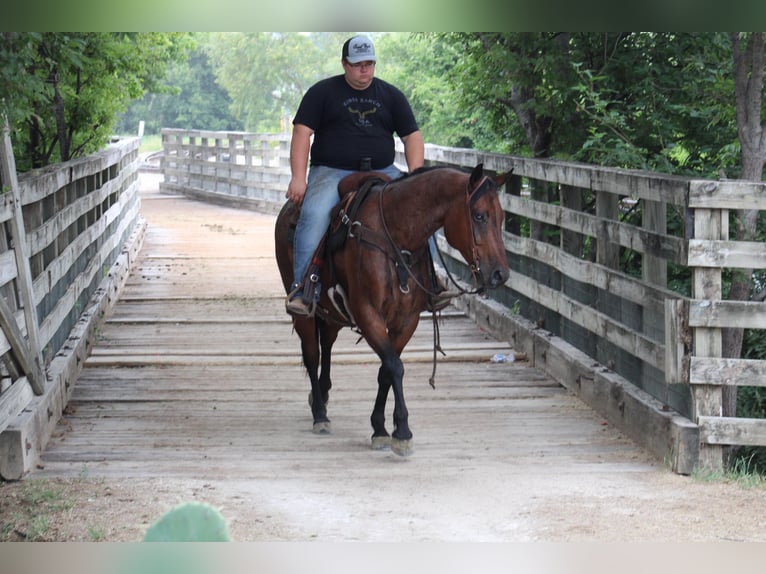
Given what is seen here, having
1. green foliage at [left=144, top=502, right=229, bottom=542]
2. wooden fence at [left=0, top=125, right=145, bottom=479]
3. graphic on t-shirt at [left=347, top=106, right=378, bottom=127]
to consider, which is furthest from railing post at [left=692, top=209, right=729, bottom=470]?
green foliage at [left=144, top=502, right=229, bottom=542]

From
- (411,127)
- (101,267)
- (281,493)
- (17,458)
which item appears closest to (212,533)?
(281,493)

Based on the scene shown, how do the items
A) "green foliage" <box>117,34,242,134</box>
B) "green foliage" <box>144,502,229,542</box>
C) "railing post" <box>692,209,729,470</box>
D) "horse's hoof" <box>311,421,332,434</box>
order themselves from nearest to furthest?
"green foliage" <box>144,502,229,542</box>
"railing post" <box>692,209,729,470</box>
"horse's hoof" <box>311,421,332,434</box>
"green foliage" <box>117,34,242,134</box>

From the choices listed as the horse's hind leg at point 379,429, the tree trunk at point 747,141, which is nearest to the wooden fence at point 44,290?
the horse's hind leg at point 379,429

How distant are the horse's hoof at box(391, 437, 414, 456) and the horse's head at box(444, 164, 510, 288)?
971mm

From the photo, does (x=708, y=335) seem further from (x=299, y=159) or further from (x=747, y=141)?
(x=299, y=159)

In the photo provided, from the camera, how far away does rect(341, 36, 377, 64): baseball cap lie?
6.19 metres

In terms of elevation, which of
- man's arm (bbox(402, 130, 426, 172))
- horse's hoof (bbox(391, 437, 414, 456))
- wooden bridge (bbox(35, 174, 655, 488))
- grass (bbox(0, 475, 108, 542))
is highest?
man's arm (bbox(402, 130, 426, 172))

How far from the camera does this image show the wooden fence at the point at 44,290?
5789 millimetres

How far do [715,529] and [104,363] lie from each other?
16.0ft

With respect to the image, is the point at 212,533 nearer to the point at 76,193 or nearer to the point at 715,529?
the point at 715,529

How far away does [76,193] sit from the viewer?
895 centimetres

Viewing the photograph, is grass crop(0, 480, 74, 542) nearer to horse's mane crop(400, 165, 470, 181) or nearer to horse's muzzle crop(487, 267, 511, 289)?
horse's muzzle crop(487, 267, 511, 289)

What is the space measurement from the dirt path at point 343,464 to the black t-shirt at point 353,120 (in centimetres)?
161

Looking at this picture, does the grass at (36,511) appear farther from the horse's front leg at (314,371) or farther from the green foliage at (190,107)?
the green foliage at (190,107)
